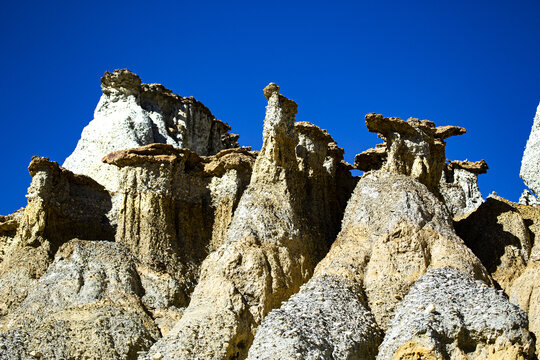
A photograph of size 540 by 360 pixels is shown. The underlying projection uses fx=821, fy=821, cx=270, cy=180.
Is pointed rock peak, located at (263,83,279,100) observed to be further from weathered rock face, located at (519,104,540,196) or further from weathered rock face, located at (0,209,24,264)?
weathered rock face, located at (0,209,24,264)


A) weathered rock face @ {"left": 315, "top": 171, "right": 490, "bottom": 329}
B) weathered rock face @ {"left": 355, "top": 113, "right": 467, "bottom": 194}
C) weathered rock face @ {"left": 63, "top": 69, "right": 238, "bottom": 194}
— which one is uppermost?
weathered rock face @ {"left": 63, "top": 69, "right": 238, "bottom": 194}

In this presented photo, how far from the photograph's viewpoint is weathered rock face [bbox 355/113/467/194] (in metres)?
27.9

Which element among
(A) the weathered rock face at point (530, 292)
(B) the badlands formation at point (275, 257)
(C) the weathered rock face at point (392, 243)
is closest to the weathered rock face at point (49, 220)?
(B) the badlands formation at point (275, 257)

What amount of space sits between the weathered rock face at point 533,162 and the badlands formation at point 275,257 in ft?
0.16

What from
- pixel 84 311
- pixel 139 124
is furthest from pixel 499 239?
pixel 139 124

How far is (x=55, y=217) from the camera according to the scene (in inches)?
1179

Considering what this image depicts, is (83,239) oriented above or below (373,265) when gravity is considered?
above

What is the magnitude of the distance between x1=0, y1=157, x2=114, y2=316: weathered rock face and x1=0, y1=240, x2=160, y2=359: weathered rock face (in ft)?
4.68

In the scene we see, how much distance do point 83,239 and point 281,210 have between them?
8529mm

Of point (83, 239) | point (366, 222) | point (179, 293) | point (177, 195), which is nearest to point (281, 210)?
point (366, 222)

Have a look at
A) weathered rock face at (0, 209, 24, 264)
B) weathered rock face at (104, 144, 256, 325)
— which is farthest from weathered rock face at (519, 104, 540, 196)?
weathered rock face at (0, 209, 24, 264)

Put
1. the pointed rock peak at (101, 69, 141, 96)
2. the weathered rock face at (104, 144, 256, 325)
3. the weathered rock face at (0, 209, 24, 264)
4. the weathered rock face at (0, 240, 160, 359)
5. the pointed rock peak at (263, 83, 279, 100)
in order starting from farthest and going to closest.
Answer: the pointed rock peak at (101, 69, 141, 96)
the weathered rock face at (0, 209, 24, 264)
the weathered rock face at (104, 144, 256, 325)
the pointed rock peak at (263, 83, 279, 100)
the weathered rock face at (0, 240, 160, 359)

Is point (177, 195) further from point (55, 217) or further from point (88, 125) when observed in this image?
point (88, 125)

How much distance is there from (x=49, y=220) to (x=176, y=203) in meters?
4.63
